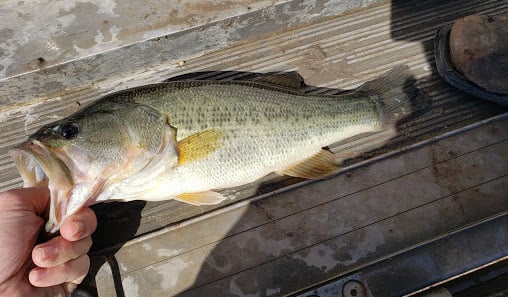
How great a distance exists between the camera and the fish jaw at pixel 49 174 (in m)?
2.01

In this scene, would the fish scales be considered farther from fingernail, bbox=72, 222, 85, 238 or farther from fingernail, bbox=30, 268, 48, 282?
fingernail, bbox=30, 268, 48, 282

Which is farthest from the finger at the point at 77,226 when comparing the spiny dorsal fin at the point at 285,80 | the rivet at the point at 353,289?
the rivet at the point at 353,289

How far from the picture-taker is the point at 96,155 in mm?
2131

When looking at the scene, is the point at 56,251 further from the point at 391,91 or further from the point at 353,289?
the point at 391,91

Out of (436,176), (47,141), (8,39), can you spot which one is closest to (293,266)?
(436,176)

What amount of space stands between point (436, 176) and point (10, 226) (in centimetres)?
290

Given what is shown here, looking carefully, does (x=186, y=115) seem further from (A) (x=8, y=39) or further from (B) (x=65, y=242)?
(A) (x=8, y=39)

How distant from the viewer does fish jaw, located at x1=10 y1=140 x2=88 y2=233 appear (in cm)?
201

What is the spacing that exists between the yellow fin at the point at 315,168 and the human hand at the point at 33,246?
1.37 meters

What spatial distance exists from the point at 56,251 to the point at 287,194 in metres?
1.57

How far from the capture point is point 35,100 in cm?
297

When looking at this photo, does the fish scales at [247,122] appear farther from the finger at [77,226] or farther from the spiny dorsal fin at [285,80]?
the finger at [77,226]

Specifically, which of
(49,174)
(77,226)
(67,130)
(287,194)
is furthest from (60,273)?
(287,194)

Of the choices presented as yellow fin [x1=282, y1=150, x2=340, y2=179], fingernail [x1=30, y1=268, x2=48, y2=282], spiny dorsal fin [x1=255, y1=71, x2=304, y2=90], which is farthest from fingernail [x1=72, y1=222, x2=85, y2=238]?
spiny dorsal fin [x1=255, y1=71, x2=304, y2=90]
